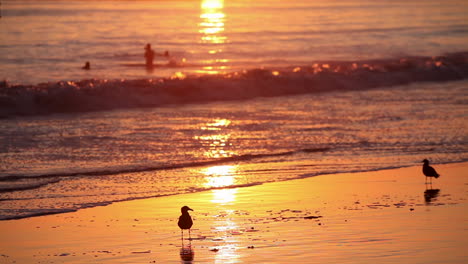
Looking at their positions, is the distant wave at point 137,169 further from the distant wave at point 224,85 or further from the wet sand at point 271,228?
the distant wave at point 224,85

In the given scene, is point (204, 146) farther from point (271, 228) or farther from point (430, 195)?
point (271, 228)

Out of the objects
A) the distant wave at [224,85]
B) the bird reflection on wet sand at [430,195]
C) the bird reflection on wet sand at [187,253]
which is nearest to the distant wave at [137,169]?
the bird reflection on wet sand at [430,195]

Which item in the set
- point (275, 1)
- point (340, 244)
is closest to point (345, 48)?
point (340, 244)

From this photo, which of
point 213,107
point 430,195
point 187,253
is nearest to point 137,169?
point 430,195

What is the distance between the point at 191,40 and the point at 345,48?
9.64m

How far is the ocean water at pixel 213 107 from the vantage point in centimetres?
1584

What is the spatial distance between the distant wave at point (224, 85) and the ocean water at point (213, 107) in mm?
68

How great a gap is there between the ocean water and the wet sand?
3.33 feet

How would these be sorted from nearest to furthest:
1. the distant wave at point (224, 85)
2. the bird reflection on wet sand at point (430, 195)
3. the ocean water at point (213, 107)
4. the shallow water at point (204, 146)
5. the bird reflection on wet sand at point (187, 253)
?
the bird reflection on wet sand at point (187, 253) < the bird reflection on wet sand at point (430, 195) < the shallow water at point (204, 146) < the ocean water at point (213, 107) < the distant wave at point (224, 85)

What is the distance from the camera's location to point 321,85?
32.0m

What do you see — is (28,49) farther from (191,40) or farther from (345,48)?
(345,48)

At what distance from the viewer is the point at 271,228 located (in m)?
11.5

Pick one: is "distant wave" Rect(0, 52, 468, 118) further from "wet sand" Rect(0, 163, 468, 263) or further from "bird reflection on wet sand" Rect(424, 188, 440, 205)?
"bird reflection on wet sand" Rect(424, 188, 440, 205)

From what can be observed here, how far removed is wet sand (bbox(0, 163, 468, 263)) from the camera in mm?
10305
